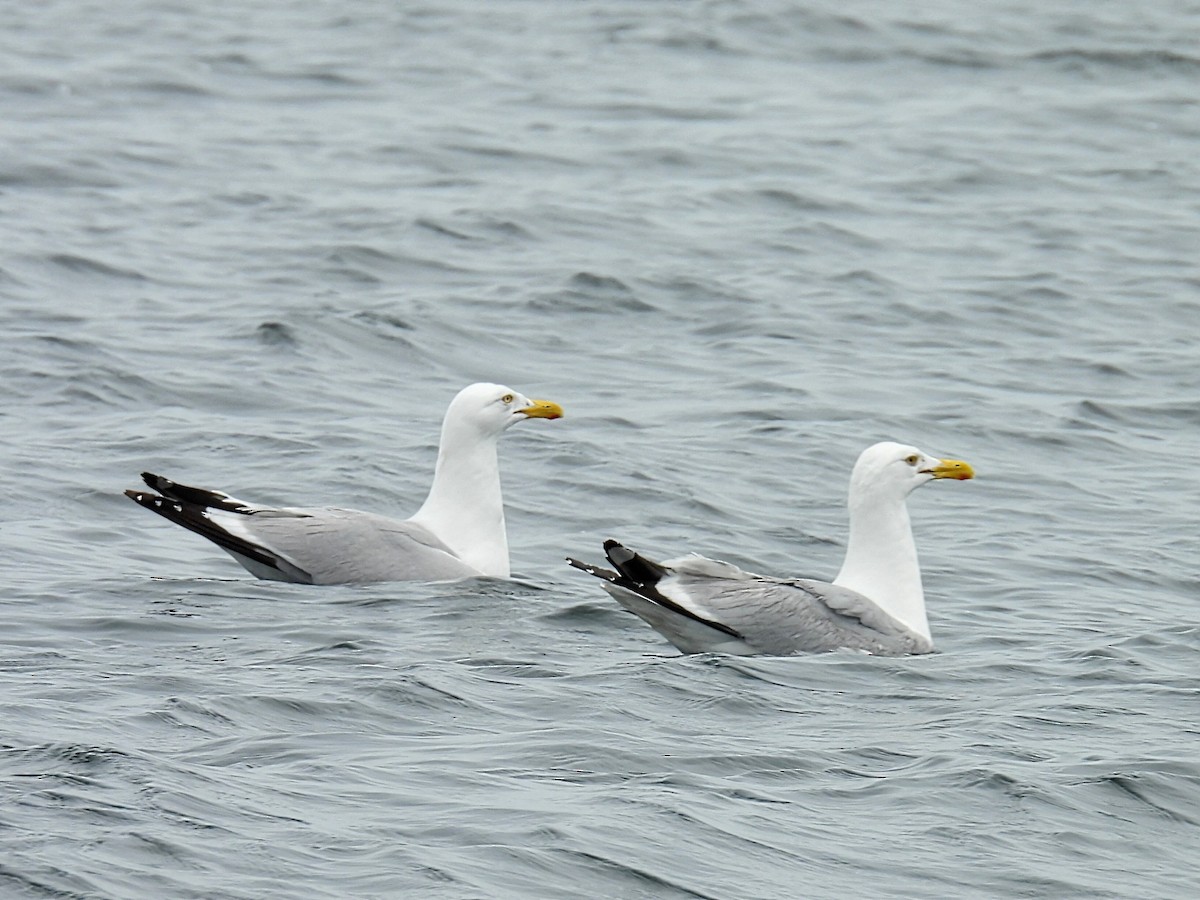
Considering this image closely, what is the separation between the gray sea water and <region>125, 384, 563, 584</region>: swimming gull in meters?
0.23

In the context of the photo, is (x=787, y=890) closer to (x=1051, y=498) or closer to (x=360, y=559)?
(x=360, y=559)

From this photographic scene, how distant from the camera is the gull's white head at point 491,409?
11.4 meters

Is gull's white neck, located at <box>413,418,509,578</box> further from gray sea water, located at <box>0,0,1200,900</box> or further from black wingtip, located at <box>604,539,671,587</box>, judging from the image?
black wingtip, located at <box>604,539,671,587</box>

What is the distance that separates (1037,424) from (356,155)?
9515 millimetres

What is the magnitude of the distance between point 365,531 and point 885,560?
247 cm

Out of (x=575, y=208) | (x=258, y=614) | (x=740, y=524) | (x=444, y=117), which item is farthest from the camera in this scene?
(x=444, y=117)

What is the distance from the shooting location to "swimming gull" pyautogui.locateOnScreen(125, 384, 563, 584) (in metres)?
10.5

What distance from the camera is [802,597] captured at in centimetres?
984

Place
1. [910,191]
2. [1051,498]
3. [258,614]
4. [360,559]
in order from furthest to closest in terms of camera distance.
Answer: [910,191] < [1051,498] < [360,559] < [258,614]

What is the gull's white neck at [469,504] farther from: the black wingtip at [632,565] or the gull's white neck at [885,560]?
the gull's white neck at [885,560]

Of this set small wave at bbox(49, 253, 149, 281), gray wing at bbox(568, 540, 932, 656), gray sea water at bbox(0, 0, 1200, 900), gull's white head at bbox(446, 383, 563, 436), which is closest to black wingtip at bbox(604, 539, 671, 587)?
gray wing at bbox(568, 540, 932, 656)

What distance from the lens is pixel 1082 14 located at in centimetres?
2945

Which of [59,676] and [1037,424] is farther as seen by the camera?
[1037,424]

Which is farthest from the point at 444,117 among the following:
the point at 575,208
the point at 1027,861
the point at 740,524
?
the point at 1027,861
